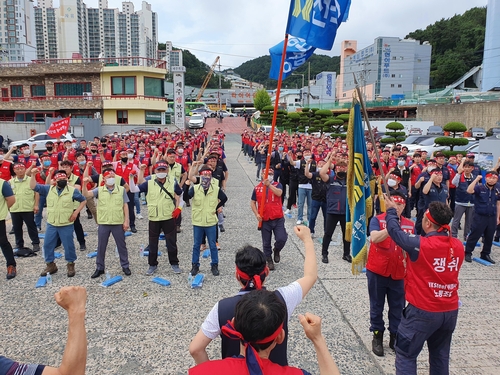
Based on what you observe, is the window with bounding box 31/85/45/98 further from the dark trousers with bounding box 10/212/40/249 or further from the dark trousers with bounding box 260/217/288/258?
the dark trousers with bounding box 260/217/288/258

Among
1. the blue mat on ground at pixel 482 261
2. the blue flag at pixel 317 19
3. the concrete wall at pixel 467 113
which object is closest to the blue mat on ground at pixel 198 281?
the blue flag at pixel 317 19

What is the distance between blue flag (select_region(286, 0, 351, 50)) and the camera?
16.3ft

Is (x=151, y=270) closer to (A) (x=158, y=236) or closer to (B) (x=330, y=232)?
(A) (x=158, y=236)

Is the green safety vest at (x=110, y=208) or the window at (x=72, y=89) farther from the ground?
the window at (x=72, y=89)

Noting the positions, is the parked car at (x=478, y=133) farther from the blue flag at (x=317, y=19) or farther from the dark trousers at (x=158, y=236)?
the dark trousers at (x=158, y=236)

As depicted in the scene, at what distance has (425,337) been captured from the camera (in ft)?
10.7

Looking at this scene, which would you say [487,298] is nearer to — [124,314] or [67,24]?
[124,314]

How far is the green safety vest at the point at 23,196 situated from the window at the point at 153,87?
30788 millimetres

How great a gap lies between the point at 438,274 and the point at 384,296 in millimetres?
1151

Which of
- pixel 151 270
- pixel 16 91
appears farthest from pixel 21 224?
pixel 16 91

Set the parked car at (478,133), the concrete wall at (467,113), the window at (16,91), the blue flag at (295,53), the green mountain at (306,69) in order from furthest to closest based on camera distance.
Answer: the green mountain at (306,69), the window at (16,91), the concrete wall at (467,113), the parked car at (478,133), the blue flag at (295,53)

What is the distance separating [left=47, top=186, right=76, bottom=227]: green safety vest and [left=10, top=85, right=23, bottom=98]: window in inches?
1478

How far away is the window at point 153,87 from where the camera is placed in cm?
3628

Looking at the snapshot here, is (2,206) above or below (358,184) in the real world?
below
